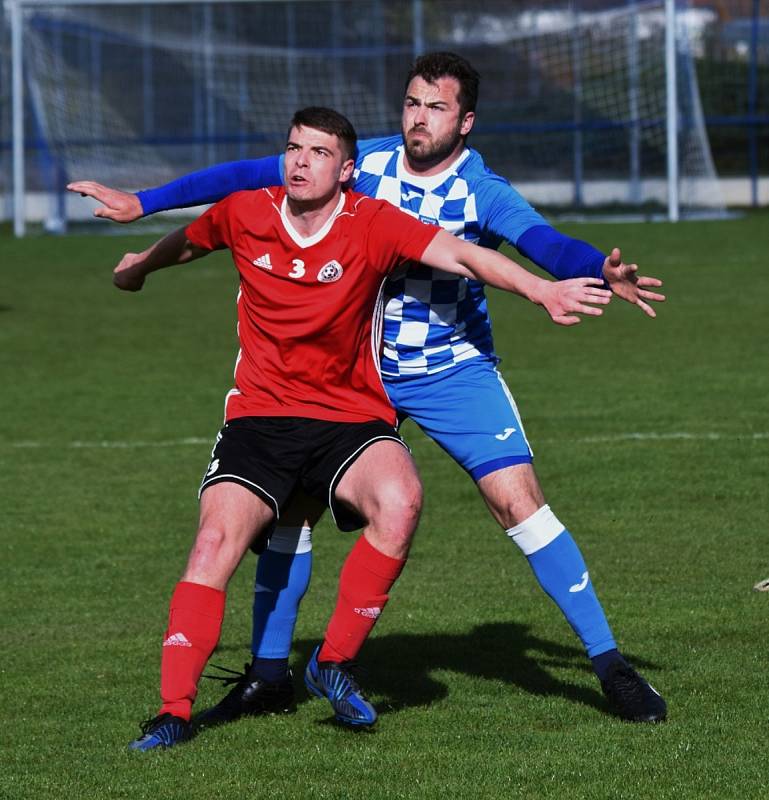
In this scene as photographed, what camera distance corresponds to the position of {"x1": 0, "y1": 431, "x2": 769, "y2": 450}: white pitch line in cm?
1088

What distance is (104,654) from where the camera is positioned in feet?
21.6

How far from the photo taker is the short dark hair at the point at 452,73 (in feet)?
19.4

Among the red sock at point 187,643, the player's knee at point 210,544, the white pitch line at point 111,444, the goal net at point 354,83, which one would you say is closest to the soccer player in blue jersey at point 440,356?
the red sock at point 187,643

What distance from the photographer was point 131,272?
6.07 m

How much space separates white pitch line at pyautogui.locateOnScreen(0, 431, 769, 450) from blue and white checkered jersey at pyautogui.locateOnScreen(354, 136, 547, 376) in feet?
16.4

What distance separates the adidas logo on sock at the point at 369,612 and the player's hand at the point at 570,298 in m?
1.20

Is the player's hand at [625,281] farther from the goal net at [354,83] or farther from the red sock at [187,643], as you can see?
the goal net at [354,83]

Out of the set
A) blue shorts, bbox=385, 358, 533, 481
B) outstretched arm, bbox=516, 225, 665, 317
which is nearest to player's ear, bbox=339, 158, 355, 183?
outstretched arm, bbox=516, 225, 665, 317

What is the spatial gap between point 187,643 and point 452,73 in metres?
2.29

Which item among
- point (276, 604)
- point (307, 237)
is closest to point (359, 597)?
point (276, 604)

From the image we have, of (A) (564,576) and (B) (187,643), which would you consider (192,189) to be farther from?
(A) (564,576)

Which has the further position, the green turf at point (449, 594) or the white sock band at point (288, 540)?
the white sock band at point (288, 540)

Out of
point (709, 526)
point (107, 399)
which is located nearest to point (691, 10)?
point (107, 399)

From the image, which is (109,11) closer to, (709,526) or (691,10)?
(691,10)
